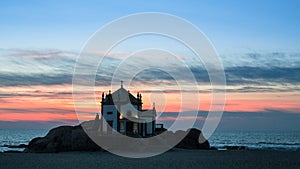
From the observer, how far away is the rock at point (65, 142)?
131ft

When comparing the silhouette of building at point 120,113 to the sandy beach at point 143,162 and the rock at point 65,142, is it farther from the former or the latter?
the sandy beach at point 143,162

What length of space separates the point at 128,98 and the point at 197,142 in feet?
42.2

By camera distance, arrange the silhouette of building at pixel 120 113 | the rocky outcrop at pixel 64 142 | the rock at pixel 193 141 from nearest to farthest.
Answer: the rocky outcrop at pixel 64 142 → the silhouette of building at pixel 120 113 → the rock at pixel 193 141

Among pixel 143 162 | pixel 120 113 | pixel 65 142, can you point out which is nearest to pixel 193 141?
pixel 120 113

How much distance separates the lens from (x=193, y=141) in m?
54.7

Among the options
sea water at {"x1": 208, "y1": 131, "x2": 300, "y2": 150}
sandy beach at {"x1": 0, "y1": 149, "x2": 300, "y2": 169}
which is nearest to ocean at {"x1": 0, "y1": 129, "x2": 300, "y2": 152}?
sea water at {"x1": 208, "y1": 131, "x2": 300, "y2": 150}

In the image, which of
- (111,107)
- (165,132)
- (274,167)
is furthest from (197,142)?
(274,167)

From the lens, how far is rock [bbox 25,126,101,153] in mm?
39812

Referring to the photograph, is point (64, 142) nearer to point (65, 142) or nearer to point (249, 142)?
point (65, 142)

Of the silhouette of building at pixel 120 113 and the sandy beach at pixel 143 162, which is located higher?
the silhouette of building at pixel 120 113

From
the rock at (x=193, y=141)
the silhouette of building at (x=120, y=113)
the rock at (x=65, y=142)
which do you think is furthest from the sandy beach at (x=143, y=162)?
the rock at (x=193, y=141)

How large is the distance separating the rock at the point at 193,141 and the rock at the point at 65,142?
14.4 meters

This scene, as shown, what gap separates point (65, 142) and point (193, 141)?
20.4 m

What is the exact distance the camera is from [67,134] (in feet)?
137
